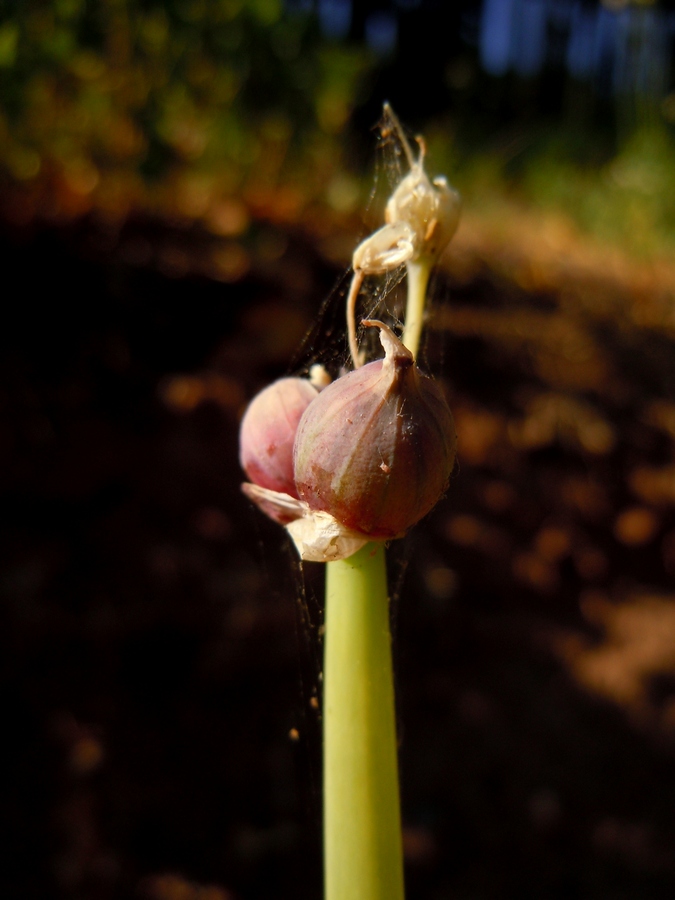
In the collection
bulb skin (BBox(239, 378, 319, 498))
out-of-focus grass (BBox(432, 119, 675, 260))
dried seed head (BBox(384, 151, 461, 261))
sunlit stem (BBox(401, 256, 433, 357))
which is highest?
out-of-focus grass (BBox(432, 119, 675, 260))

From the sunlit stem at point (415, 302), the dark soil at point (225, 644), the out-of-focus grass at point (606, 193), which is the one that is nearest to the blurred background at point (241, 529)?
the dark soil at point (225, 644)

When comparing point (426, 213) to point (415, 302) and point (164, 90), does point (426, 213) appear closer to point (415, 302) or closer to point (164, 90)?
point (415, 302)

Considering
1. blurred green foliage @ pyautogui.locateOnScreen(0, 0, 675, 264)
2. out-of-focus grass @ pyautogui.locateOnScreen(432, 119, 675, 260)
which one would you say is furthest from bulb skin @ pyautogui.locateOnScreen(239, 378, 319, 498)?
out-of-focus grass @ pyautogui.locateOnScreen(432, 119, 675, 260)

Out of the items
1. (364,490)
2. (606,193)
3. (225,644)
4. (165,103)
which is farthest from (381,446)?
(606,193)

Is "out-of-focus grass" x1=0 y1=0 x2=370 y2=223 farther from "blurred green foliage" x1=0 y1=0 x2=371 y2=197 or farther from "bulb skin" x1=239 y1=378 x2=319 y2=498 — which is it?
"bulb skin" x1=239 y1=378 x2=319 y2=498

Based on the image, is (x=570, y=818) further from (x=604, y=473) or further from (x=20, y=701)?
(x=20, y=701)

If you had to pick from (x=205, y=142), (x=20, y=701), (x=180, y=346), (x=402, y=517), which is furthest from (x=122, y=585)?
(x=402, y=517)
